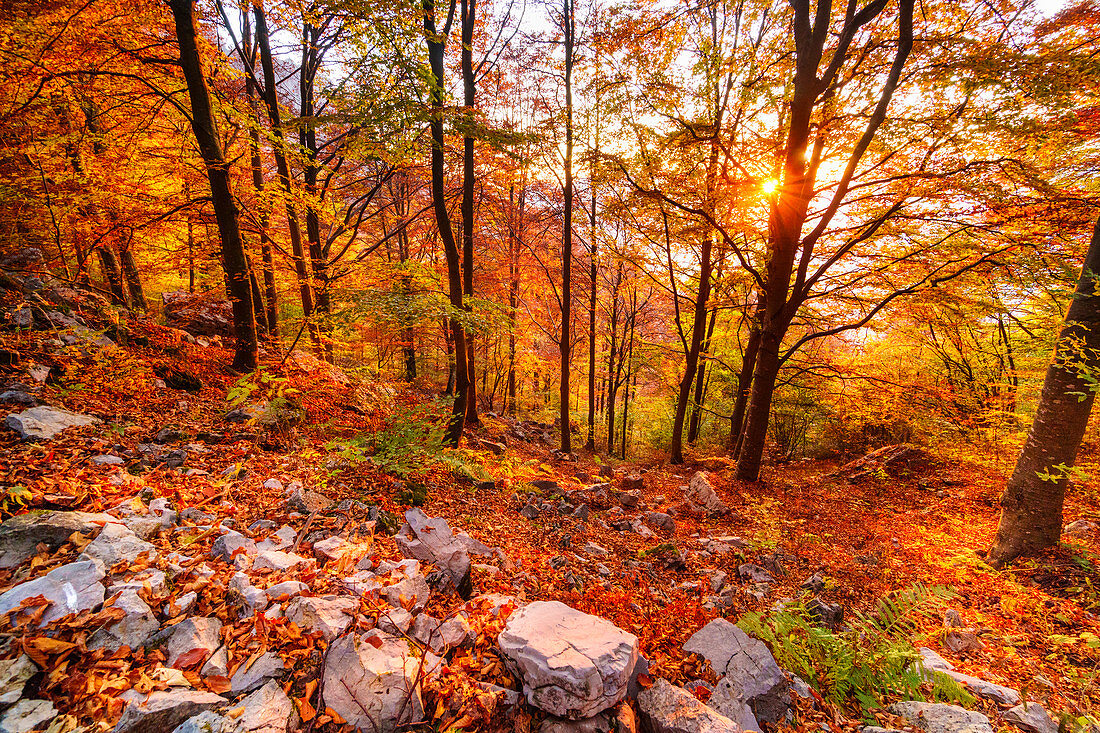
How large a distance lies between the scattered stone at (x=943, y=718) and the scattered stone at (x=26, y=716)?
14.2 ft

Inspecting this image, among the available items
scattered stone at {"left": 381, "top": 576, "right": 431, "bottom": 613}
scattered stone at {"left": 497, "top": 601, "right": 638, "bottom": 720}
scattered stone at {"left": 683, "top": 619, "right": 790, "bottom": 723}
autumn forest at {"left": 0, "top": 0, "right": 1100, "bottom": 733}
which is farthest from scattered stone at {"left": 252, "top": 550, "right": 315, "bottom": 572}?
scattered stone at {"left": 683, "top": 619, "right": 790, "bottom": 723}

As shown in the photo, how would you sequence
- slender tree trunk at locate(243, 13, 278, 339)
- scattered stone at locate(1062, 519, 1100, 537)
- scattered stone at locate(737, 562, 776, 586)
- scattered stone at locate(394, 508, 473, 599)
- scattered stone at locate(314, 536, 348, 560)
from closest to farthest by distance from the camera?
scattered stone at locate(314, 536, 348, 560) → scattered stone at locate(394, 508, 473, 599) → scattered stone at locate(737, 562, 776, 586) → scattered stone at locate(1062, 519, 1100, 537) → slender tree trunk at locate(243, 13, 278, 339)

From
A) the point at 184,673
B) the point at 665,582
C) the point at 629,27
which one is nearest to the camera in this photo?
the point at 184,673

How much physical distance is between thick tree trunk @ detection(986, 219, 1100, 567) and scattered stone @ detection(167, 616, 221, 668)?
738 centimetres

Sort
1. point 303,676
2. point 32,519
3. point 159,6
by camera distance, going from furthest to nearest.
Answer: point 159,6
point 32,519
point 303,676

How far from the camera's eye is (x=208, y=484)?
3713 mm

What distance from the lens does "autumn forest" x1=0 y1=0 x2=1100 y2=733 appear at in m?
2.20

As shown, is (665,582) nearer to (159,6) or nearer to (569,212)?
(569,212)

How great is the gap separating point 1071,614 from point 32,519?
27.1ft

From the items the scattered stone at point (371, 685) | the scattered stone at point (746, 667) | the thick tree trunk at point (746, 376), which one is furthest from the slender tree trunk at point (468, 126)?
the thick tree trunk at point (746, 376)

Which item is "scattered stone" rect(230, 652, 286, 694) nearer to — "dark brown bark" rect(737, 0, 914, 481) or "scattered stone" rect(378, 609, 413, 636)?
"scattered stone" rect(378, 609, 413, 636)

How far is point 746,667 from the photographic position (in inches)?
101

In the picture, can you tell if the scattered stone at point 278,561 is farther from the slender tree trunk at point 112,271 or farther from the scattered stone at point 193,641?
the slender tree trunk at point 112,271

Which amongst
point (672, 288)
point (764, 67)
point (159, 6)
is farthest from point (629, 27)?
point (159, 6)
